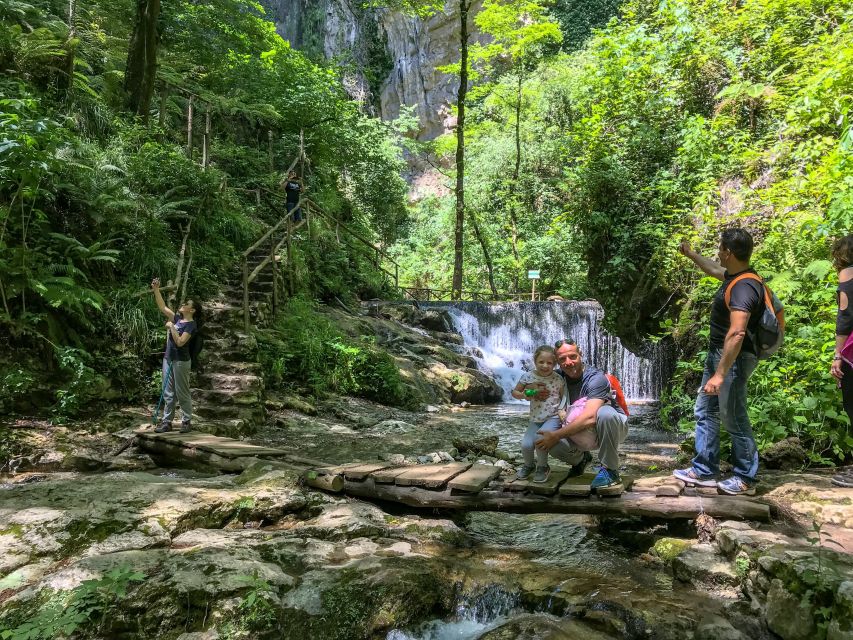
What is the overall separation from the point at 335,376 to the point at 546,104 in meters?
21.7

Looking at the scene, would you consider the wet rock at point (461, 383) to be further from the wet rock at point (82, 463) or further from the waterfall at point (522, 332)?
the wet rock at point (82, 463)

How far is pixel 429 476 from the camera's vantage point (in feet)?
A: 14.9

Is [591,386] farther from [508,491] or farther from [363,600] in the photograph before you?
[363,600]

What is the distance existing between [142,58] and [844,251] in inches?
479

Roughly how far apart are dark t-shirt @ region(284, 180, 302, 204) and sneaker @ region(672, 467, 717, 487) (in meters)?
12.3

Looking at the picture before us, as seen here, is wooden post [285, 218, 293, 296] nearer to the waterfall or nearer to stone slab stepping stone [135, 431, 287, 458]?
the waterfall

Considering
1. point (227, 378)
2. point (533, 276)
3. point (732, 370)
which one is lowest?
point (227, 378)

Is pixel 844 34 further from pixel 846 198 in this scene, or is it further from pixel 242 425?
pixel 242 425

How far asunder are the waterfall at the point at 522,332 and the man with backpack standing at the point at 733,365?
35.2 ft

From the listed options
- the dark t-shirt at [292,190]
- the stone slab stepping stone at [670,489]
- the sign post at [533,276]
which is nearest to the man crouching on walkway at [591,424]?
the stone slab stepping stone at [670,489]

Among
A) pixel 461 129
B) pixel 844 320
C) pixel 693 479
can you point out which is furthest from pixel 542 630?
pixel 461 129

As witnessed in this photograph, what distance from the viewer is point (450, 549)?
396 cm

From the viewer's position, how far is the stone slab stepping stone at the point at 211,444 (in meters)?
5.53

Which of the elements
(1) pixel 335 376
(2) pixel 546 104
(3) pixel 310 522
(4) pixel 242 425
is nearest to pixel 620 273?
A: (1) pixel 335 376
